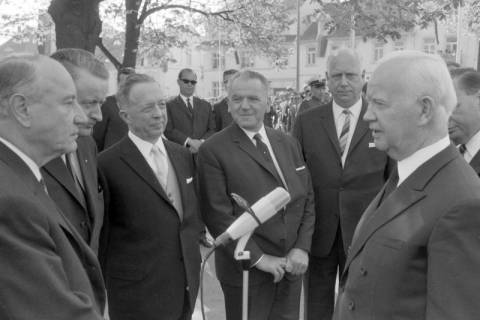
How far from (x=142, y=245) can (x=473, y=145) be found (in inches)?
82.8

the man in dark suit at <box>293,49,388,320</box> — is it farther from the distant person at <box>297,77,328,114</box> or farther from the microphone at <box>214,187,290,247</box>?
the distant person at <box>297,77,328,114</box>

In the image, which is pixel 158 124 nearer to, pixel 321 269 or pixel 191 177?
pixel 191 177

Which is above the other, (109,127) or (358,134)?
(358,134)

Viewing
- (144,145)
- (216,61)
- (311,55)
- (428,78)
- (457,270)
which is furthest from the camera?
(216,61)

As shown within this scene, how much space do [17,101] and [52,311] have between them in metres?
0.72

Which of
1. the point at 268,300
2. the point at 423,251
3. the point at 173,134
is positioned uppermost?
the point at 423,251

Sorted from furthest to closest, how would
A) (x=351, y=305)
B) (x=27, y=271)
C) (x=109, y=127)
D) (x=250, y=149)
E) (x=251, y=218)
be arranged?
(x=109, y=127) → (x=250, y=149) → (x=251, y=218) → (x=351, y=305) → (x=27, y=271)

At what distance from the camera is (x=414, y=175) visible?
2.26 metres

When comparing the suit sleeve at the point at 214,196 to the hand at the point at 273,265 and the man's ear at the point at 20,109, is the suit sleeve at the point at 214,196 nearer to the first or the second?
the hand at the point at 273,265

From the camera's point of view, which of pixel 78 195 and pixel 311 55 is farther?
pixel 311 55

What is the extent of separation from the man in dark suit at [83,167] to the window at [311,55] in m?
56.4

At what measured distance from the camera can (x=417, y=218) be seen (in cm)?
212

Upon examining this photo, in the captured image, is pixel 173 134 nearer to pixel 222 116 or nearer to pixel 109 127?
pixel 222 116

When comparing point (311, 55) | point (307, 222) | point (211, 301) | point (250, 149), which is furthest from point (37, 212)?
point (311, 55)
